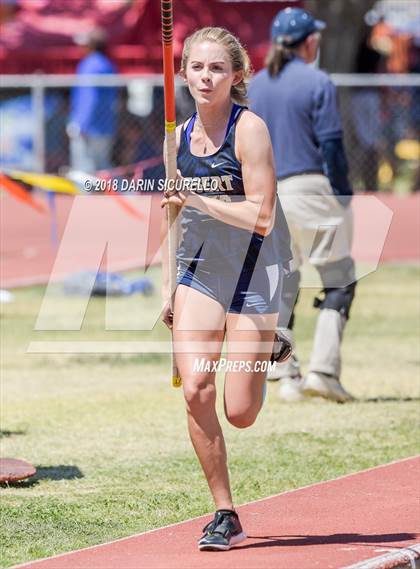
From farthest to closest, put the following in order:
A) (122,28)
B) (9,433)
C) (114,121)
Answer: (122,28) < (114,121) < (9,433)

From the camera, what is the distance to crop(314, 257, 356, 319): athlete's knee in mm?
10000


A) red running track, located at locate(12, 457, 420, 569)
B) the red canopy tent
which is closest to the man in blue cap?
red running track, located at locate(12, 457, 420, 569)

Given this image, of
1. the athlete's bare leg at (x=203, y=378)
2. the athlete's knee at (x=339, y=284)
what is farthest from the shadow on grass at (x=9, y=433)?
the athlete's bare leg at (x=203, y=378)

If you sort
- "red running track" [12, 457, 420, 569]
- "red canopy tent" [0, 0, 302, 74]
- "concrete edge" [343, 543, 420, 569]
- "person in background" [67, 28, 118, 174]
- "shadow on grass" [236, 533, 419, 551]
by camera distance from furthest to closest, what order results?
"red canopy tent" [0, 0, 302, 74] → "person in background" [67, 28, 118, 174] → "shadow on grass" [236, 533, 419, 551] → "red running track" [12, 457, 420, 569] → "concrete edge" [343, 543, 420, 569]

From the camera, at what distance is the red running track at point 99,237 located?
16.9 m

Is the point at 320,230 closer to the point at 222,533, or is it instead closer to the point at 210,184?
the point at 210,184

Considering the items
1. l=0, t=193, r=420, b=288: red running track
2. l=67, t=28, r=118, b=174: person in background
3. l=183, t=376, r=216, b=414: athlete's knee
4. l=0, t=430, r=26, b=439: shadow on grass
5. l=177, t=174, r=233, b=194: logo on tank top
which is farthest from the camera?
l=67, t=28, r=118, b=174: person in background

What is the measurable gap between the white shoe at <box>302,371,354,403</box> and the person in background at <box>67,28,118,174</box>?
10.8 m

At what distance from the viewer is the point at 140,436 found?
895 centimetres

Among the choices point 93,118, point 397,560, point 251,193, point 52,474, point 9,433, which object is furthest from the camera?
point 93,118

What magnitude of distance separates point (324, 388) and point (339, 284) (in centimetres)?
75

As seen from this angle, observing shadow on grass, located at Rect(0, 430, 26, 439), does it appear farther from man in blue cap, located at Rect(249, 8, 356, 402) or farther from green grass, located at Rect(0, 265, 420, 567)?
man in blue cap, located at Rect(249, 8, 356, 402)

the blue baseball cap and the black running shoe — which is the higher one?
the blue baseball cap

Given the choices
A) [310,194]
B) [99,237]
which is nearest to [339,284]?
[310,194]
